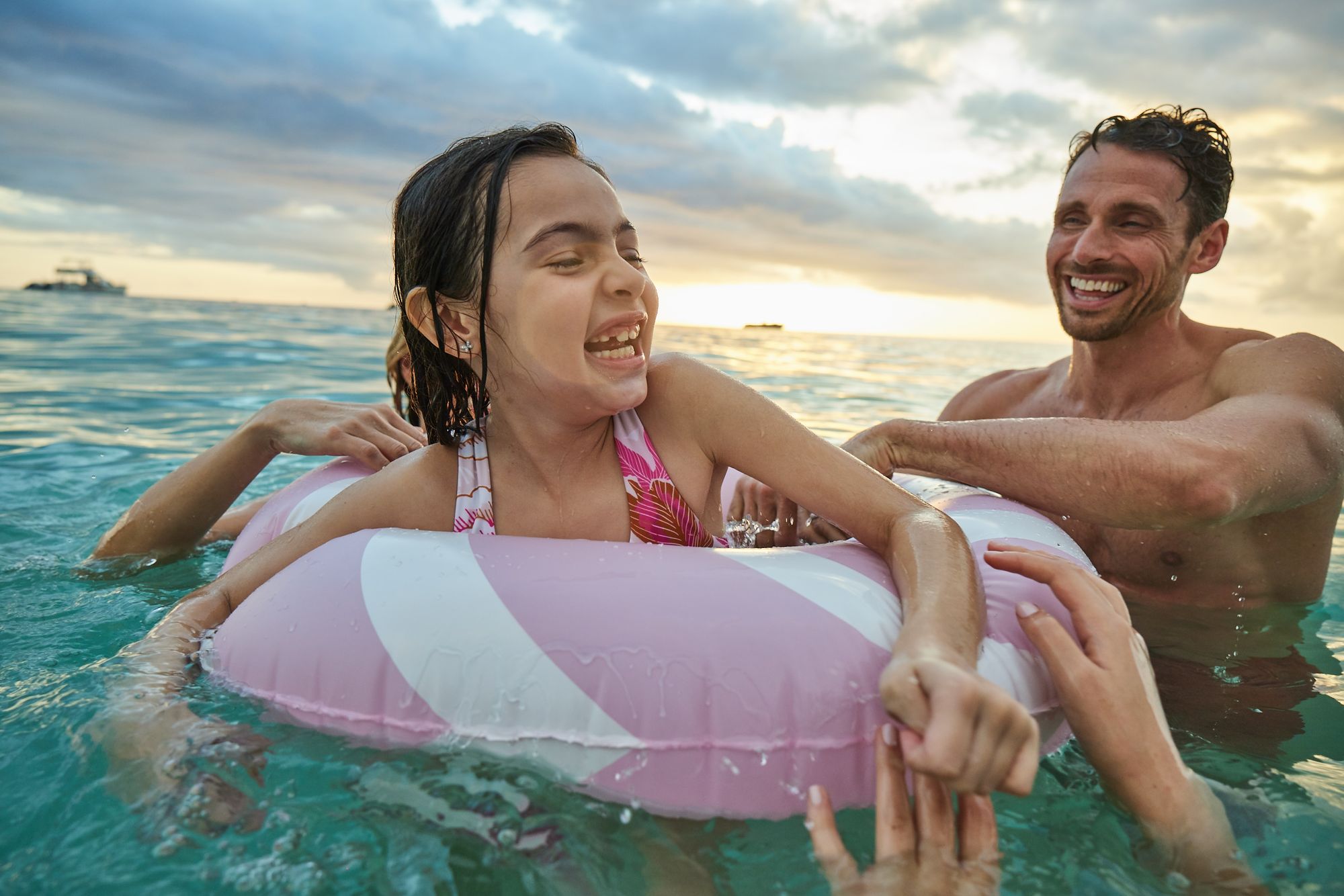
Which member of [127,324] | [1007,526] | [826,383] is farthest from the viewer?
[127,324]

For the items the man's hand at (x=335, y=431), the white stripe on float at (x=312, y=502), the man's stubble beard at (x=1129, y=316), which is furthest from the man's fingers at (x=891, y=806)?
the man's stubble beard at (x=1129, y=316)

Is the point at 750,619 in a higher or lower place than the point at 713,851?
higher

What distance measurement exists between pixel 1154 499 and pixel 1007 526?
527mm

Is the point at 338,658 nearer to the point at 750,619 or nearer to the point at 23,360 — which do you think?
the point at 750,619

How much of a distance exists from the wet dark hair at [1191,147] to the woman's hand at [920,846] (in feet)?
9.04

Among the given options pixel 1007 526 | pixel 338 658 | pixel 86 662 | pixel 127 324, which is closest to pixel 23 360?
pixel 127 324

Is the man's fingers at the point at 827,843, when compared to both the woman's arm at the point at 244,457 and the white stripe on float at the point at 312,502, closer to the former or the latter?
the white stripe on float at the point at 312,502

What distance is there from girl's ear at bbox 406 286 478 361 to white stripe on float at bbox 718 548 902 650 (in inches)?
35.1

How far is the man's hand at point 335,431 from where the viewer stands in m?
3.08

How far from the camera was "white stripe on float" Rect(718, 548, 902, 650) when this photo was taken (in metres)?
1.75

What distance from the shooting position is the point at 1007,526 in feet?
7.47

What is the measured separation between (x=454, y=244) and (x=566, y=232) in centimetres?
31

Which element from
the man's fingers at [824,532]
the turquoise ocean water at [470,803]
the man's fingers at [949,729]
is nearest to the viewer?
the man's fingers at [949,729]

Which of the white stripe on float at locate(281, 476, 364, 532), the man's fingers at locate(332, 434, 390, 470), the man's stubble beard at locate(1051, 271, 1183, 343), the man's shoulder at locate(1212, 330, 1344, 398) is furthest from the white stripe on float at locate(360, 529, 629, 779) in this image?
the man's stubble beard at locate(1051, 271, 1183, 343)
